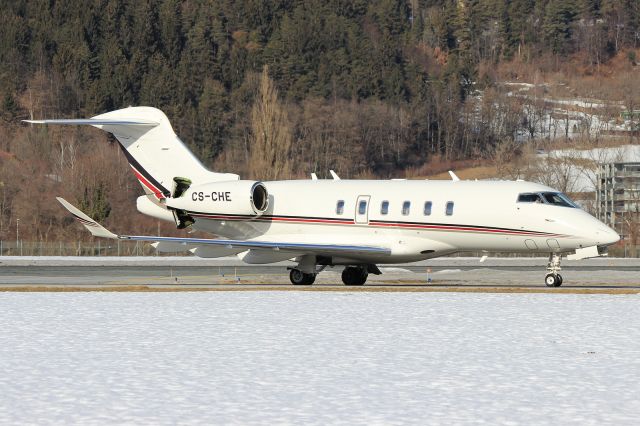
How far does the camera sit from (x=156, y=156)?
35094mm

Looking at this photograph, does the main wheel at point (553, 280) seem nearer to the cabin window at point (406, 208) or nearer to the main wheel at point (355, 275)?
the cabin window at point (406, 208)

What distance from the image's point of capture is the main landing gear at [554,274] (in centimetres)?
3000

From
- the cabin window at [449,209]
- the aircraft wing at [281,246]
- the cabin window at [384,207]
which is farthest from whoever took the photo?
the cabin window at [384,207]

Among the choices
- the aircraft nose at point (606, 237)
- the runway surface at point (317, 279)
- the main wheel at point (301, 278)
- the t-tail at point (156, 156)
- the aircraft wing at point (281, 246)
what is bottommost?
the runway surface at point (317, 279)

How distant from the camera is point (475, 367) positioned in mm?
15539

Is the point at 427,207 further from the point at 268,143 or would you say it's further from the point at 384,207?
the point at 268,143

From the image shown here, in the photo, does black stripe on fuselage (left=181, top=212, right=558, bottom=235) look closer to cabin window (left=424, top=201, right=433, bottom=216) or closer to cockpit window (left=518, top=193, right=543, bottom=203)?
cabin window (left=424, top=201, right=433, bottom=216)

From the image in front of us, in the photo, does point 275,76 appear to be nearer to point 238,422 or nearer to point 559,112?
point 559,112

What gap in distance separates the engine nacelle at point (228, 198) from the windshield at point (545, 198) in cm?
746

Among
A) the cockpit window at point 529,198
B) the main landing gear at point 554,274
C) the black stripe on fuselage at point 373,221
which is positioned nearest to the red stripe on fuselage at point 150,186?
the black stripe on fuselage at point 373,221

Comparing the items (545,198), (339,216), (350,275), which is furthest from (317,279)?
A: (545,198)

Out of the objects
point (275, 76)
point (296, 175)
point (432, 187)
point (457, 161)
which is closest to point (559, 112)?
point (457, 161)

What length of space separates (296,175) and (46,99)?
5738cm

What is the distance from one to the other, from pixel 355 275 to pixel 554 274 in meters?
6.04
